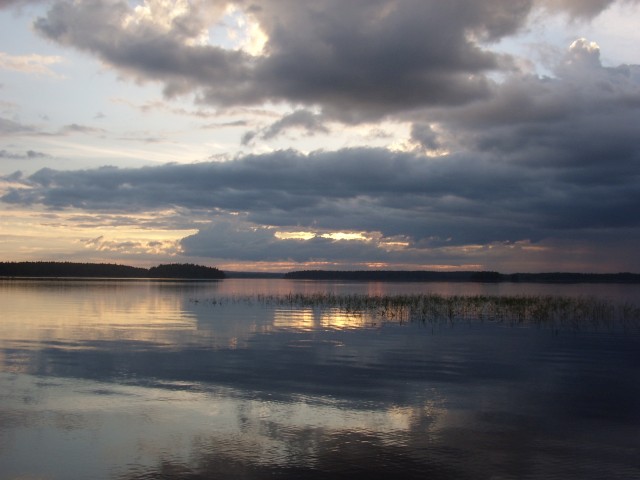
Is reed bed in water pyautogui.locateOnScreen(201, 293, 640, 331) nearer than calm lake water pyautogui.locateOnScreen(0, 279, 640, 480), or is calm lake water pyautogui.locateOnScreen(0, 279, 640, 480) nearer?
calm lake water pyautogui.locateOnScreen(0, 279, 640, 480)

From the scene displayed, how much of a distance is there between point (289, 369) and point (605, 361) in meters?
13.4

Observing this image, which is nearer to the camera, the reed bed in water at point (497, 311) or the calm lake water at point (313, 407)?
the calm lake water at point (313, 407)

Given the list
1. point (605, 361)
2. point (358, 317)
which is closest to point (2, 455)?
point (605, 361)

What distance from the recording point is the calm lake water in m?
11.7

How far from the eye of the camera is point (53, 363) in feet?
73.5

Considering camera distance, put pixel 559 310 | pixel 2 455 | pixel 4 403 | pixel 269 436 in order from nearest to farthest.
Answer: pixel 2 455
pixel 269 436
pixel 4 403
pixel 559 310

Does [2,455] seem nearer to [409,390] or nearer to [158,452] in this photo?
[158,452]

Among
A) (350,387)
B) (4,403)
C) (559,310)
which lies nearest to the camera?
(4,403)

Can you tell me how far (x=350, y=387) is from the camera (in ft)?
62.2

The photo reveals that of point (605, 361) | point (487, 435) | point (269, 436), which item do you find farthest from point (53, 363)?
point (605, 361)

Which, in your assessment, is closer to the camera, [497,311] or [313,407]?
[313,407]

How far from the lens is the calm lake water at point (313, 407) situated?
1168 cm

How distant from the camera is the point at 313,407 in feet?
52.7

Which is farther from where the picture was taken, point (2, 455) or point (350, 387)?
point (350, 387)
